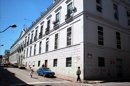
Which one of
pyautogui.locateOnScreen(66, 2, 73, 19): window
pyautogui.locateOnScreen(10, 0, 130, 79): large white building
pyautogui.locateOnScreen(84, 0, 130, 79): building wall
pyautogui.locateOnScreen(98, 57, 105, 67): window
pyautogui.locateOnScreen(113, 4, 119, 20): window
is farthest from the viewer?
pyautogui.locateOnScreen(113, 4, 119, 20): window

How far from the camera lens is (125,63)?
26891mm

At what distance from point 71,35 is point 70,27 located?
1.41 m

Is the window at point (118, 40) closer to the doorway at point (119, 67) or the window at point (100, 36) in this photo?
the doorway at point (119, 67)

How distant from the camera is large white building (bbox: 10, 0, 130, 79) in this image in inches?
843

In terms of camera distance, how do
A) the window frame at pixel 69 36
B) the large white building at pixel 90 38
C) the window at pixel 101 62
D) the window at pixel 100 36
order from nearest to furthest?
the large white building at pixel 90 38 → the window at pixel 101 62 → the window at pixel 100 36 → the window frame at pixel 69 36

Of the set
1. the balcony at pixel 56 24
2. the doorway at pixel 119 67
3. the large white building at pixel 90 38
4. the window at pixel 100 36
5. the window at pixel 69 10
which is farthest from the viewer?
the balcony at pixel 56 24

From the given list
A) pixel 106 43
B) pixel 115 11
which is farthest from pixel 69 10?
pixel 115 11

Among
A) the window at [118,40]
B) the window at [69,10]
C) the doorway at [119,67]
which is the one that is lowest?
the doorway at [119,67]

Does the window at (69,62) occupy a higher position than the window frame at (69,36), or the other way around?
the window frame at (69,36)

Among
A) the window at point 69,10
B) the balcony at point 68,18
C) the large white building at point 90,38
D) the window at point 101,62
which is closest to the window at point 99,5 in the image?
the large white building at point 90,38

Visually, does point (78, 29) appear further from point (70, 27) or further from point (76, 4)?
point (76, 4)

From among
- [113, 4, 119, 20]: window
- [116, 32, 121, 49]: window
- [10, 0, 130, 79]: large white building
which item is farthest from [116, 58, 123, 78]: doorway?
[113, 4, 119, 20]: window

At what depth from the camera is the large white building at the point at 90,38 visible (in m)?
21.4

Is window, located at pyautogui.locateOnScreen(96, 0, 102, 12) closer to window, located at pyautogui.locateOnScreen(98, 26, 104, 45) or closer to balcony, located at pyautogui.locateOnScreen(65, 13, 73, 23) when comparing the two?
window, located at pyautogui.locateOnScreen(98, 26, 104, 45)
